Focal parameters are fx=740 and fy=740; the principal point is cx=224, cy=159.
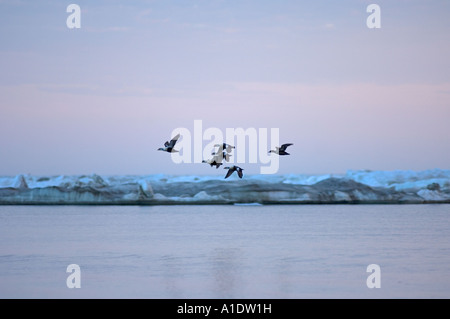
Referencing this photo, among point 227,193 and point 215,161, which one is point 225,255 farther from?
point 227,193

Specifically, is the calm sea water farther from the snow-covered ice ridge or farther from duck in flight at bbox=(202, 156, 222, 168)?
the snow-covered ice ridge

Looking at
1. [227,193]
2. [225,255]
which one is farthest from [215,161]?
[227,193]

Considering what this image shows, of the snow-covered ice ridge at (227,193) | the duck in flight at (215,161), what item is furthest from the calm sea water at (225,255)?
the snow-covered ice ridge at (227,193)

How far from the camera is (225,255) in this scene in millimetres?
20203

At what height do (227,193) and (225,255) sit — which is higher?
(227,193)

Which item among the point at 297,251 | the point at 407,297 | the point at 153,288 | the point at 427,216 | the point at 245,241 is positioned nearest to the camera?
the point at 407,297

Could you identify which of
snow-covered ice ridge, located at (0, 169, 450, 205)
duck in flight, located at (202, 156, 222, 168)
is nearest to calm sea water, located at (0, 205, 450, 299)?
duck in flight, located at (202, 156, 222, 168)

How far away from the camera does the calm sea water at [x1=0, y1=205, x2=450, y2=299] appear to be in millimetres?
14633

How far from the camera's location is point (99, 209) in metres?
41.3

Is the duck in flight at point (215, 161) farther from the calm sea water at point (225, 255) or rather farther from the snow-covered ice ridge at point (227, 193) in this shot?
the snow-covered ice ridge at point (227, 193)

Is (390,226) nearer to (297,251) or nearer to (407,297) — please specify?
(297,251)

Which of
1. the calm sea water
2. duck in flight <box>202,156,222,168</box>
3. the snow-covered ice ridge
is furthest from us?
the snow-covered ice ridge

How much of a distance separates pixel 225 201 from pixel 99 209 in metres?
7.06
